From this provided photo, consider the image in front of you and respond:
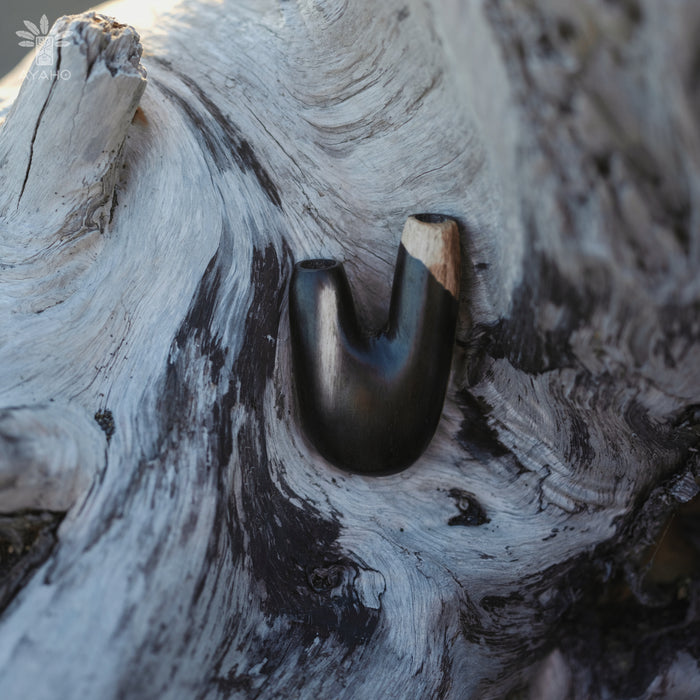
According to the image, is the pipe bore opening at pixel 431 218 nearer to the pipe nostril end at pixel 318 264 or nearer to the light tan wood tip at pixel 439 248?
the light tan wood tip at pixel 439 248

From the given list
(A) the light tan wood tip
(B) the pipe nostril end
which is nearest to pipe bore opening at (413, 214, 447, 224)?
(A) the light tan wood tip

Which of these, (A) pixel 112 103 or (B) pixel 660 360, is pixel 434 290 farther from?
(A) pixel 112 103

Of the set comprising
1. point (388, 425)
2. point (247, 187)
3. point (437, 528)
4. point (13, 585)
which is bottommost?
point (13, 585)

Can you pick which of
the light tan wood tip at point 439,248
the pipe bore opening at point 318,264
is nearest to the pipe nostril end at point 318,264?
the pipe bore opening at point 318,264

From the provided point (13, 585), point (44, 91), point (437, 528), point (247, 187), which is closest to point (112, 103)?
point (44, 91)

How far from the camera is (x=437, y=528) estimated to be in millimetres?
903

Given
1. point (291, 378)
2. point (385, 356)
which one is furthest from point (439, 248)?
point (291, 378)

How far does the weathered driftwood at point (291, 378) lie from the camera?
646 mm

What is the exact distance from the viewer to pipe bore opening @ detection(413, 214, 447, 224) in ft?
2.72

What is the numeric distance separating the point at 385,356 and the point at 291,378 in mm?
157

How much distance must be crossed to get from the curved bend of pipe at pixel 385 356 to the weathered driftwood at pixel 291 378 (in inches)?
2.2

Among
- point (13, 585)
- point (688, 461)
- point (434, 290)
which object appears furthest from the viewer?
point (688, 461)

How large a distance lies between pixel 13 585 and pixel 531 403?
731 millimetres

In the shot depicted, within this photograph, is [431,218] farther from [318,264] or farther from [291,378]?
[291,378]
